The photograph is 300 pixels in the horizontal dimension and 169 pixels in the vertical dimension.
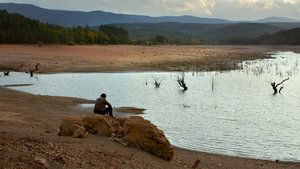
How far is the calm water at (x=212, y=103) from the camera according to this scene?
19.3m

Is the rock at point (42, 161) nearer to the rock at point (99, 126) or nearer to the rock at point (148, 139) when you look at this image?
the rock at point (148, 139)

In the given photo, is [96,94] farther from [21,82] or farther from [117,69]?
[117,69]

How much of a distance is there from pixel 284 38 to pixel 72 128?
157m

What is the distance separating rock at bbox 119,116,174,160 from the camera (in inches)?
539

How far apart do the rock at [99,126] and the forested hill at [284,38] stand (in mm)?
145071

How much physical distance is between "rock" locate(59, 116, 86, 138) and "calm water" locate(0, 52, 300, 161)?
497 centimetres

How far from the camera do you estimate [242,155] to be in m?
17.3

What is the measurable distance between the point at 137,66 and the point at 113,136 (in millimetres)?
40927

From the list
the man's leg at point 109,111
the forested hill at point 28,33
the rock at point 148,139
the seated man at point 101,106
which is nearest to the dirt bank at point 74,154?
the rock at point 148,139

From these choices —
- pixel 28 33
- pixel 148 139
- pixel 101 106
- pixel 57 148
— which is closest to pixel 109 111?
pixel 101 106

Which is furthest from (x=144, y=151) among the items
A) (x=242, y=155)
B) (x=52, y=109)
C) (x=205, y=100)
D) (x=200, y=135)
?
(x=205, y=100)

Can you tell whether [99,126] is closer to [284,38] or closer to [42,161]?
[42,161]

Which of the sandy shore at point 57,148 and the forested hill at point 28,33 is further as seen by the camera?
the forested hill at point 28,33

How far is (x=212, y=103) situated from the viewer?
3095 centimetres
